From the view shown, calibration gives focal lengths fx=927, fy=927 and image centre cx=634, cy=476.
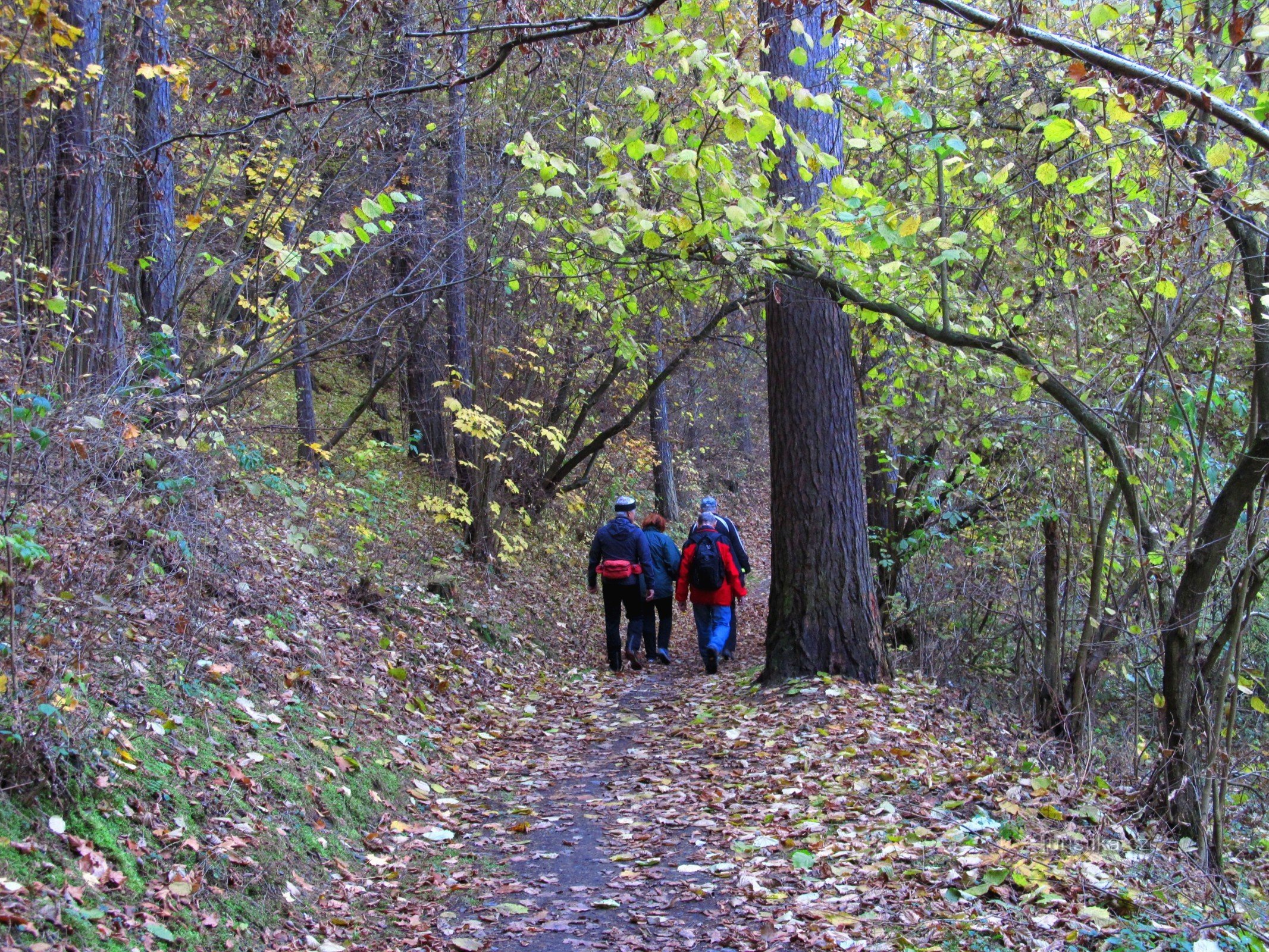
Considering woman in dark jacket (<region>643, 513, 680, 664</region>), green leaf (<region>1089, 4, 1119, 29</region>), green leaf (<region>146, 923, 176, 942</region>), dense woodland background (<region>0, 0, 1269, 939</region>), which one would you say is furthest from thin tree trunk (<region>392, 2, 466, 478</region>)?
green leaf (<region>1089, 4, 1119, 29</region>)

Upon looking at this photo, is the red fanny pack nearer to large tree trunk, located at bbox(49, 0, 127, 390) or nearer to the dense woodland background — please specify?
the dense woodland background

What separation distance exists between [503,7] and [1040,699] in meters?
7.86

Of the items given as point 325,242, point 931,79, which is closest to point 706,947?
point 325,242

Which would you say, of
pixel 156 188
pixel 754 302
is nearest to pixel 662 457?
pixel 754 302

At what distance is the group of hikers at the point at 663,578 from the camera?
10.4m

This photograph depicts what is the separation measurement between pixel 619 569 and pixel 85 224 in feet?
20.6

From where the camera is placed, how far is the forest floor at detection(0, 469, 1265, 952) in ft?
12.8

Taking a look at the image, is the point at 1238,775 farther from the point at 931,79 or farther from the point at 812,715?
the point at 931,79

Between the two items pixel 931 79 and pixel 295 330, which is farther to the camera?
pixel 931 79

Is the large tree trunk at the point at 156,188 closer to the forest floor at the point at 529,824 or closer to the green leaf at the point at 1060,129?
the forest floor at the point at 529,824

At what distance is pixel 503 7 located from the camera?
5.35m

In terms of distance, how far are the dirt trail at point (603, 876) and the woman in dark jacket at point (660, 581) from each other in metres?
4.18

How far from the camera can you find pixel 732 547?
11172 mm

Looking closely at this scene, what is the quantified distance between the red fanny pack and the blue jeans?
0.84 meters
